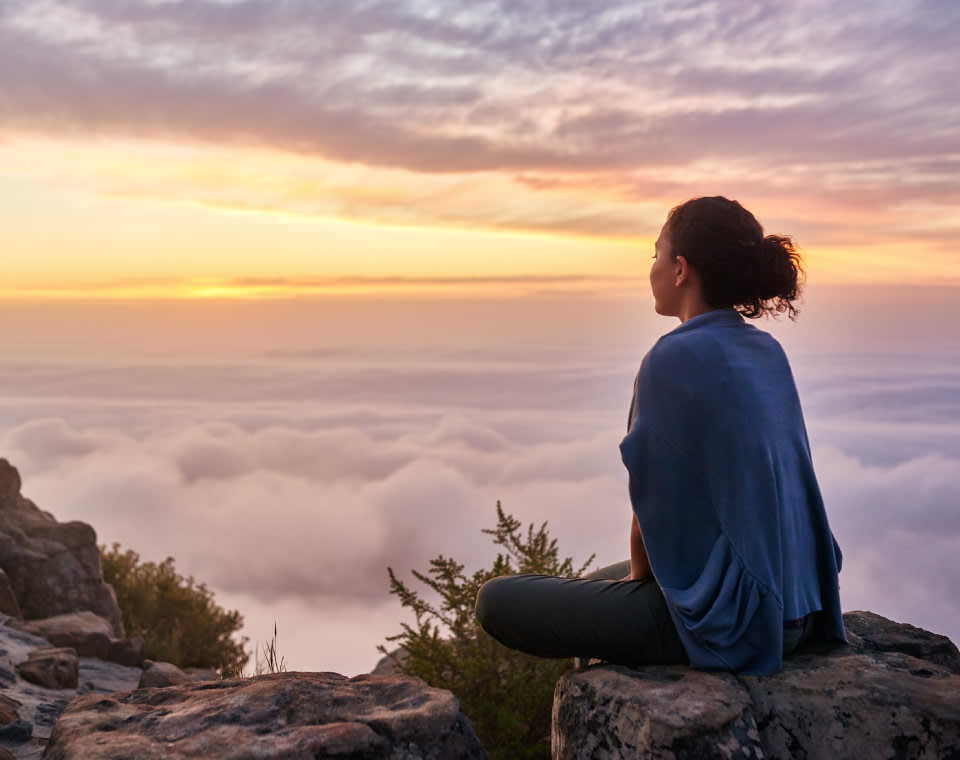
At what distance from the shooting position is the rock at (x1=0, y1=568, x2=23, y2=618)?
9.00 m

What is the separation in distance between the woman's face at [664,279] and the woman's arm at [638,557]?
98cm

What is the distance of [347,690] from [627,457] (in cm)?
161

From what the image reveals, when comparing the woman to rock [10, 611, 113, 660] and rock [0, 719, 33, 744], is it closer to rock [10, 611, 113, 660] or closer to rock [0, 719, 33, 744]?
rock [0, 719, 33, 744]

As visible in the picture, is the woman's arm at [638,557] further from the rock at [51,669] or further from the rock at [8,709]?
the rock at [51,669]

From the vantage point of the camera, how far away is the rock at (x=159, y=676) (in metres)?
7.45

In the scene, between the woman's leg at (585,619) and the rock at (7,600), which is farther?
the rock at (7,600)

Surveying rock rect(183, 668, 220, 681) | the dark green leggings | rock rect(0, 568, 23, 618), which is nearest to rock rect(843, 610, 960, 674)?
the dark green leggings

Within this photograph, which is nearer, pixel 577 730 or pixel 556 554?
pixel 577 730

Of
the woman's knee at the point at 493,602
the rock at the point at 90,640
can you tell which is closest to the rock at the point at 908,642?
the woman's knee at the point at 493,602

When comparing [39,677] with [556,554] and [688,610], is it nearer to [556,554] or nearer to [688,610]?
[556,554]

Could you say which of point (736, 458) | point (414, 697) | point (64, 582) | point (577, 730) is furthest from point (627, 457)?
point (64, 582)

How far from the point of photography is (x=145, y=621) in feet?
44.6

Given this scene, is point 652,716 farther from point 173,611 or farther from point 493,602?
point 173,611

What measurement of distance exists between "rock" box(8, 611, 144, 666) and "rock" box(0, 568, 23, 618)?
0.60 feet
